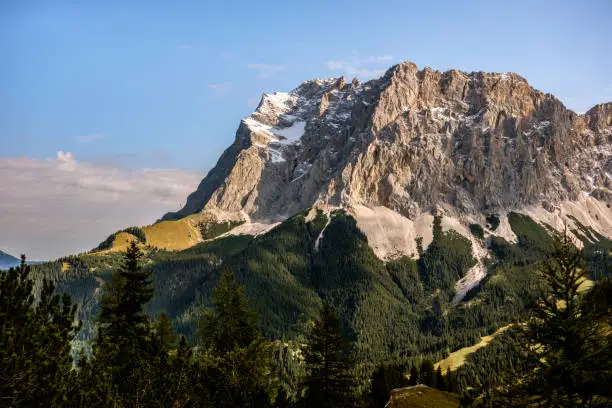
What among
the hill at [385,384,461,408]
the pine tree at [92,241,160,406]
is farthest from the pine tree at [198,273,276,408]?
the hill at [385,384,461,408]

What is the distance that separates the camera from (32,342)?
59.8 ft

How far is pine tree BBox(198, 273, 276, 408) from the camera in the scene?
3119 cm

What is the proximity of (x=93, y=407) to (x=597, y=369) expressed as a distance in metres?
22.0

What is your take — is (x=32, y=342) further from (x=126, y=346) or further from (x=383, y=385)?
(x=383, y=385)

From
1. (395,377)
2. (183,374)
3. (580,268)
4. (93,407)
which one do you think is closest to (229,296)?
(183,374)

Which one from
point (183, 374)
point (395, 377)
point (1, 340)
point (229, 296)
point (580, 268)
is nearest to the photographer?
point (1, 340)

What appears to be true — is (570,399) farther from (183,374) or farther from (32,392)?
(32,392)

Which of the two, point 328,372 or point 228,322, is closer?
point 228,322

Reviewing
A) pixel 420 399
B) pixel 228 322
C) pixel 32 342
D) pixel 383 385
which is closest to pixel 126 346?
pixel 228 322

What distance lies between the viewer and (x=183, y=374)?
77.9 feet

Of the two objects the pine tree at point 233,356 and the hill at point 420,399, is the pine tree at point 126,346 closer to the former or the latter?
the pine tree at point 233,356

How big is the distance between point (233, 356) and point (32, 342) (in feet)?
52.3

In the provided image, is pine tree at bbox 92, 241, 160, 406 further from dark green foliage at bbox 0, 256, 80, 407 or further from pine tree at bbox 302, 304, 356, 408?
pine tree at bbox 302, 304, 356, 408

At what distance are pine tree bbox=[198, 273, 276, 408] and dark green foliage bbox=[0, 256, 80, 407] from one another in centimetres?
931
